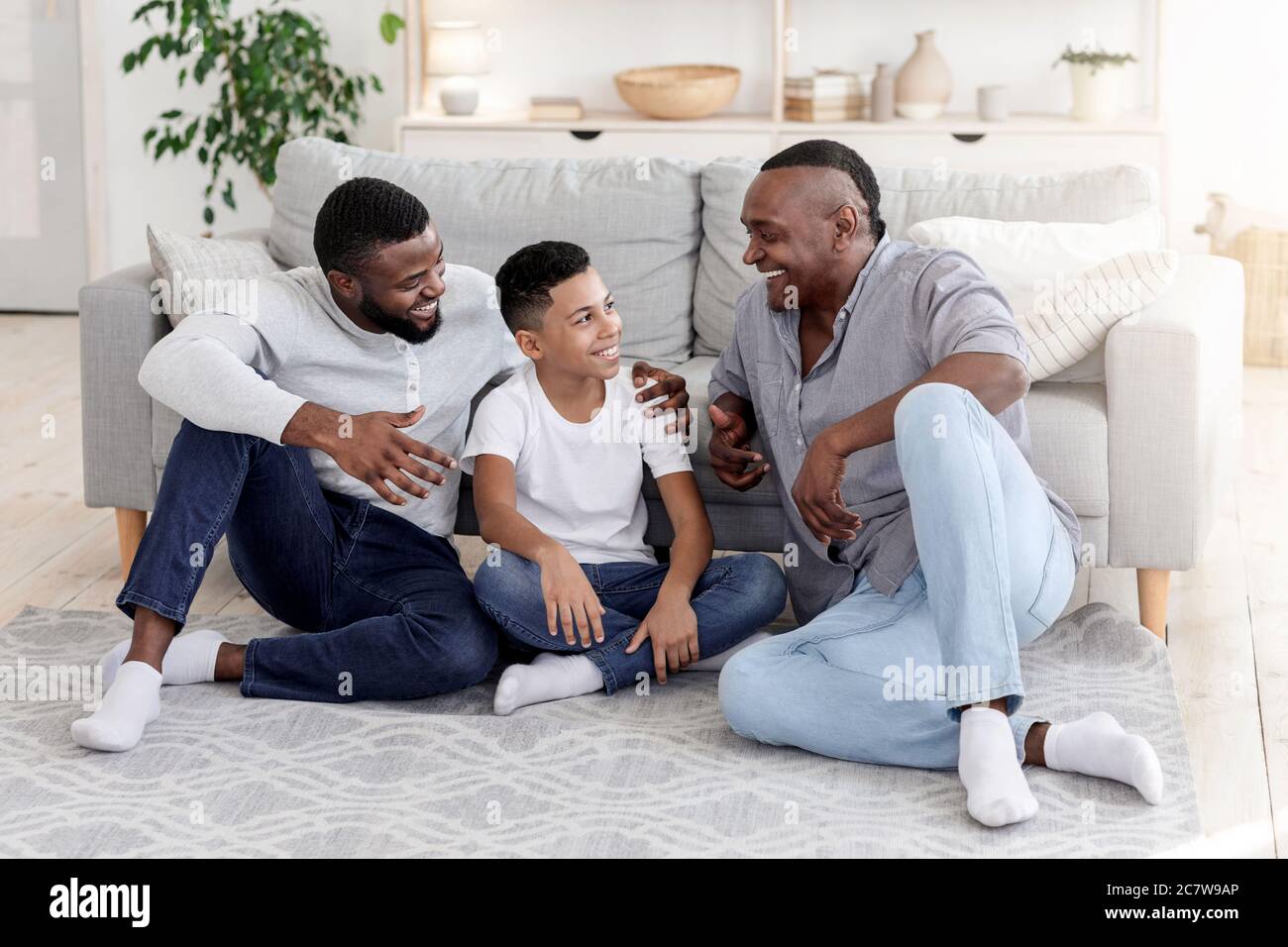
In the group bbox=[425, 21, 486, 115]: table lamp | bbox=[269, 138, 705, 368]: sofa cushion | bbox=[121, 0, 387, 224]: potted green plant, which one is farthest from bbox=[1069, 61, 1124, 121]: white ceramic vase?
bbox=[121, 0, 387, 224]: potted green plant

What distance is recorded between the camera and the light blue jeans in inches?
70.1

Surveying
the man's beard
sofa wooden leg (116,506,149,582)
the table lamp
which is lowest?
sofa wooden leg (116,506,149,582)

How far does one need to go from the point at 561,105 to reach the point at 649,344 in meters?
1.99

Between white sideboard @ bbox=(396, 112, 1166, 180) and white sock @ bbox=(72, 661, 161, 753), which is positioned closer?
white sock @ bbox=(72, 661, 161, 753)

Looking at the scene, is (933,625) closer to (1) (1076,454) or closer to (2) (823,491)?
(2) (823,491)

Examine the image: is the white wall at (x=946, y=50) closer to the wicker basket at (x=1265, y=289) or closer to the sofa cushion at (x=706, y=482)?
the wicker basket at (x=1265, y=289)

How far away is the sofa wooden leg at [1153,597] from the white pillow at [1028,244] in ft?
1.58

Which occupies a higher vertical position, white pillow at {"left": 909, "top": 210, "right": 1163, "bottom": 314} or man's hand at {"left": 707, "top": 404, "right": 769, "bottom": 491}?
Answer: white pillow at {"left": 909, "top": 210, "right": 1163, "bottom": 314}

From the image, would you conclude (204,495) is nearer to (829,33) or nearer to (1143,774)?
(1143,774)

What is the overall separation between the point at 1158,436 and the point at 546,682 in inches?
40.4

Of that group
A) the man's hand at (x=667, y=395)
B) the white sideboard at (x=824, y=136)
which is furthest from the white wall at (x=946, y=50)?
the man's hand at (x=667, y=395)

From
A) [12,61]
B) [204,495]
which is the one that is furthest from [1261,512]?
[12,61]

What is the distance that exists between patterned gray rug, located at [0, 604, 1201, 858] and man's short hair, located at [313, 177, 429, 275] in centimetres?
65

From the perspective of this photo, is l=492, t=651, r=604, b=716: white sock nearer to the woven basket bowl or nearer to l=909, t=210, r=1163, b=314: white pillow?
l=909, t=210, r=1163, b=314: white pillow
